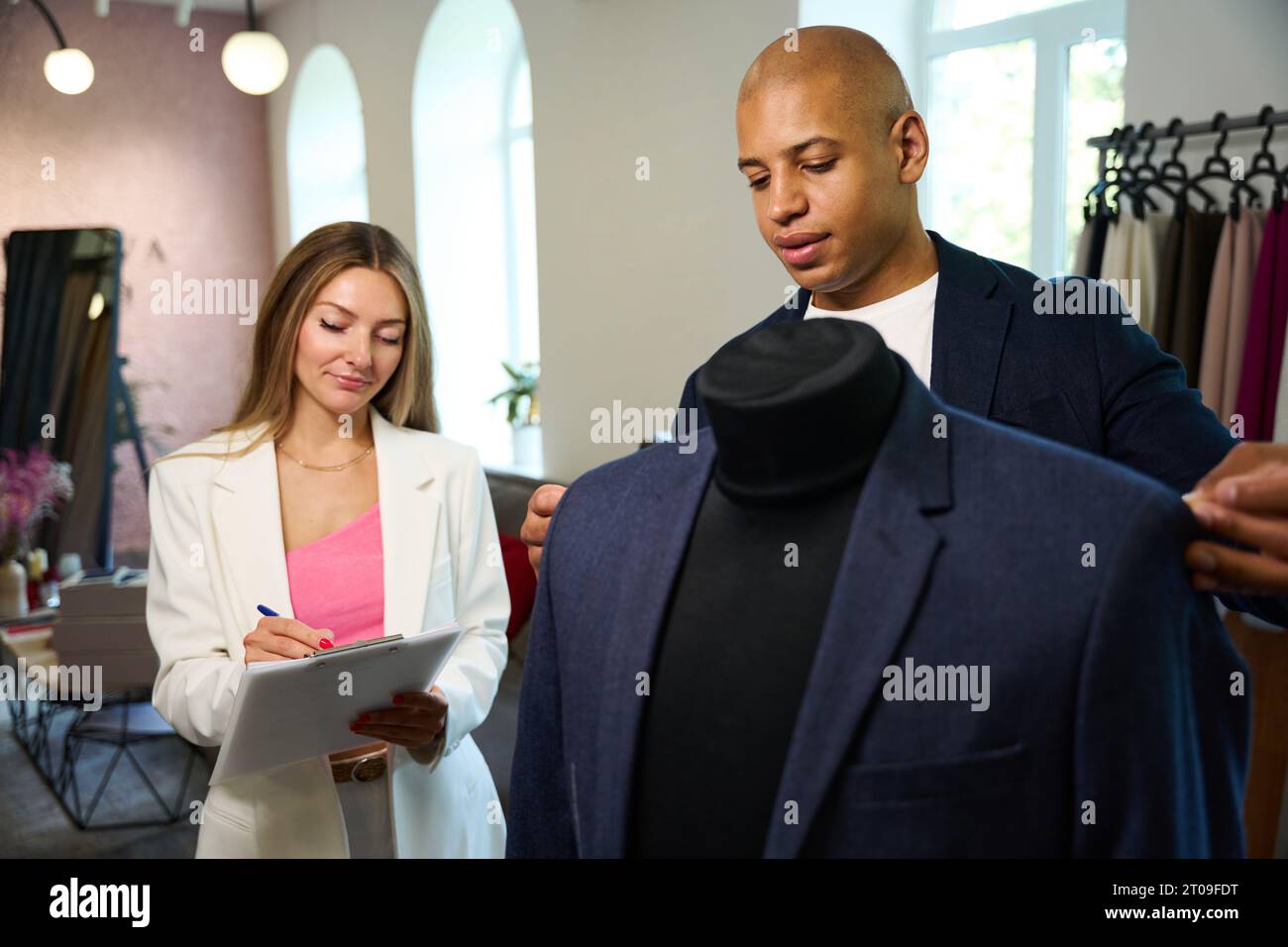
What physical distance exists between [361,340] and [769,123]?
76 centimetres

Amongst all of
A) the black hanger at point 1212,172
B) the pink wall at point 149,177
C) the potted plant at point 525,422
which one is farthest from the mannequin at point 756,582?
the potted plant at point 525,422

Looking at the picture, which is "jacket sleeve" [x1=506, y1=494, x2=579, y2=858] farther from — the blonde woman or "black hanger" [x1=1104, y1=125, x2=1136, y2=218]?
"black hanger" [x1=1104, y1=125, x2=1136, y2=218]

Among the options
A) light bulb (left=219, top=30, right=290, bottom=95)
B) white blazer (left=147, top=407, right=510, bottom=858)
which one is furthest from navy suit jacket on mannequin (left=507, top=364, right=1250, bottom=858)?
light bulb (left=219, top=30, right=290, bottom=95)

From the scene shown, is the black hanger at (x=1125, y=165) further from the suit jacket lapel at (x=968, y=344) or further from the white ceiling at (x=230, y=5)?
the white ceiling at (x=230, y=5)

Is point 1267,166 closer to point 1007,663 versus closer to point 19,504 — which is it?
point 1007,663

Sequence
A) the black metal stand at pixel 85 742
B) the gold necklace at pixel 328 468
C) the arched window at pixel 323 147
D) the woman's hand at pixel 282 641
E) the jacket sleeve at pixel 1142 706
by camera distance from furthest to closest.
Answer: the arched window at pixel 323 147
the black metal stand at pixel 85 742
the gold necklace at pixel 328 468
the woman's hand at pixel 282 641
the jacket sleeve at pixel 1142 706

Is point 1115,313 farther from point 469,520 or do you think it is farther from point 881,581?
point 469,520

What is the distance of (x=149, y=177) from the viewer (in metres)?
5.30

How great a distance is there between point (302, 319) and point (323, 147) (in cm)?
551

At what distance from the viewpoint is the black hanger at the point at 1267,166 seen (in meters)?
2.22

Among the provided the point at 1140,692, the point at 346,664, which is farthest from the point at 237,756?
the point at 1140,692

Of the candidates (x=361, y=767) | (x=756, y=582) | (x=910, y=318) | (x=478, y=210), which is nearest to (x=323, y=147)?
(x=478, y=210)

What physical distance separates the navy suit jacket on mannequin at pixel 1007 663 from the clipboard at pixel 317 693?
2.14 ft

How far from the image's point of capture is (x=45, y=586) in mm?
4094
